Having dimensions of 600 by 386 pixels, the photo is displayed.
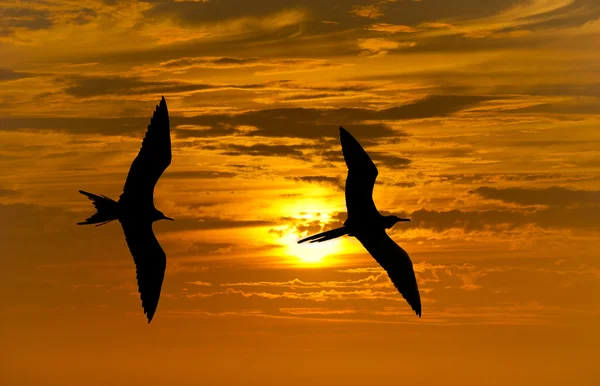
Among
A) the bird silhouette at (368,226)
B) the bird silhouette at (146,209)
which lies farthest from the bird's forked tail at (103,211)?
the bird silhouette at (368,226)

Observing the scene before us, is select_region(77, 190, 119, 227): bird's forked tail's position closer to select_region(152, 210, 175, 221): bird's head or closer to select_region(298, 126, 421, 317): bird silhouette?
select_region(152, 210, 175, 221): bird's head

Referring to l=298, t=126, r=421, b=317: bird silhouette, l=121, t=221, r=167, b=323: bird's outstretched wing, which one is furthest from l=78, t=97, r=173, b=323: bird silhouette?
l=298, t=126, r=421, b=317: bird silhouette

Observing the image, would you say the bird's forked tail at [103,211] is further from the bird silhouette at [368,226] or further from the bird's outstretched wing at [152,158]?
the bird silhouette at [368,226]

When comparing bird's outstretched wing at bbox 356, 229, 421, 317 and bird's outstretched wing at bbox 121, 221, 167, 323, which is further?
bird's outstretched wing at bbox 356, 229, 421, 317

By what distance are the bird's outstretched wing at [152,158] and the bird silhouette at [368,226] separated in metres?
6.17

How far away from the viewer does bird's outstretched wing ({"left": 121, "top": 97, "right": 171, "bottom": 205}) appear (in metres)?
35.8

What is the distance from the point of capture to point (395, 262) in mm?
38219

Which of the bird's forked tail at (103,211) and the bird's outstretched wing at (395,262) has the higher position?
the bird's forked tail at (103,211)

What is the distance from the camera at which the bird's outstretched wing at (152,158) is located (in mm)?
35812

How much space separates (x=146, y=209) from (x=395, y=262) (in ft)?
32.8

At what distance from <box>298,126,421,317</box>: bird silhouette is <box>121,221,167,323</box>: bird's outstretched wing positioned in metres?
6.25

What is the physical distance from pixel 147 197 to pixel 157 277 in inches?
129

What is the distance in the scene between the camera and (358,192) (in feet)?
119

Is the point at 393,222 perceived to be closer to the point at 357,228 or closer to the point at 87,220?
the point at 357,228
